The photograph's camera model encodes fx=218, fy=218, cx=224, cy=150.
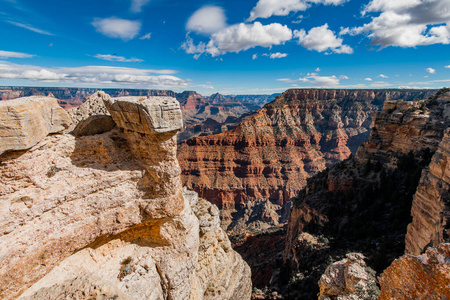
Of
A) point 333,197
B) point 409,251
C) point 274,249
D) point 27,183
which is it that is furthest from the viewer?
point 274,249

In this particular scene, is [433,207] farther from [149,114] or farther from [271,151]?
[271,151]

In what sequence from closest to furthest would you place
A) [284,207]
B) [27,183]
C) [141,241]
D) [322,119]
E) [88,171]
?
[27,183], [88,171], [141,241], [284,207], [322,119]

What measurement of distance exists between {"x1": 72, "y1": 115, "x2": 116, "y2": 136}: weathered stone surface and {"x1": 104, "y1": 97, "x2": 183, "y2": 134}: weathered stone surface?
107 cm

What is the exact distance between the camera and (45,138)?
7.52 meters

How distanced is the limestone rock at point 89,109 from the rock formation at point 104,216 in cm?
161

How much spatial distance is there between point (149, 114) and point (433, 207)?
1507 centimetres

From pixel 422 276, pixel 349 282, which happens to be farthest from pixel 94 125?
pixel 349 282

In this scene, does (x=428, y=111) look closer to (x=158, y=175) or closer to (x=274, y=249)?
(x=274, y=249)

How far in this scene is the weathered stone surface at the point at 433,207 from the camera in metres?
10.5

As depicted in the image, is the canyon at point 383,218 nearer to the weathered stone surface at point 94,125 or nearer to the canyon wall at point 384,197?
the canyon wall at point 384,197

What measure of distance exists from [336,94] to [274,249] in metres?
104

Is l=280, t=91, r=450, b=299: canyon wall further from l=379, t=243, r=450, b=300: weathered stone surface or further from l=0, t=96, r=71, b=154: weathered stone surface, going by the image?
l=0, t=96, r=71, b=154: weathered stone surface

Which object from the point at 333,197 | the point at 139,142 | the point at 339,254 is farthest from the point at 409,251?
the point at 139,142

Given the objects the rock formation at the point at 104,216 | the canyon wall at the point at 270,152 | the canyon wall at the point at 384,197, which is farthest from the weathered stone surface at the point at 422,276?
the canyon wall at the point at 270,152
